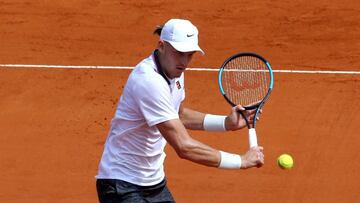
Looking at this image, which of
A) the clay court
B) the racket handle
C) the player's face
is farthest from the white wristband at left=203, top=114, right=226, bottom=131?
the clay court

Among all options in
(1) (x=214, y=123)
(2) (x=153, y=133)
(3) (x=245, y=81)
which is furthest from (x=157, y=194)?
(3) (x=245, y=81)

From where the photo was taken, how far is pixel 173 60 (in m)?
6.19

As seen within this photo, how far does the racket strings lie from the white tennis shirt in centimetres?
123

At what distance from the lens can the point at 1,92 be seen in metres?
12.6

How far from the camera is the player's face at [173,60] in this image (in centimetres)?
616

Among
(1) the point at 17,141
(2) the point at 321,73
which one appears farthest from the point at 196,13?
(1) the point at 17,141

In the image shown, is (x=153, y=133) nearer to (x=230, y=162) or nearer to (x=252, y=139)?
(x=230, y=162)

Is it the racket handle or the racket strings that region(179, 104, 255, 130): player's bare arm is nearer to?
the racket handle

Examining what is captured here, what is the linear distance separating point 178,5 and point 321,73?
→ 3.32 m

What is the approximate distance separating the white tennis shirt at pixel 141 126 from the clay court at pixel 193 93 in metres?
4.18

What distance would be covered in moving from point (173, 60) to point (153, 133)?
65 centimetres

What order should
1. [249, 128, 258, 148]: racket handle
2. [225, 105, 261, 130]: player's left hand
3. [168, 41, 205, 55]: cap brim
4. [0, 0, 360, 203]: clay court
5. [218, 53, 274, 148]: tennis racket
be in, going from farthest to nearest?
[0, 0, 360, 203]: clay court, [218, 53, 274, 148]: tennis racket, [225, 105, 261, 130]: player's left hand, [249, 128, 258, 148]: racket handle, [168, 41, 205, 55]: cap brim

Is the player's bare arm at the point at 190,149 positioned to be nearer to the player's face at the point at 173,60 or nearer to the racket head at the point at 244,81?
the player's face at the point at 173,60

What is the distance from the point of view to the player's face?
20.2 ft
